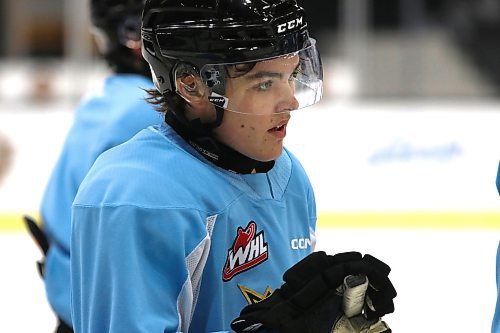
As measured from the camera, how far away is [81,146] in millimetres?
2303

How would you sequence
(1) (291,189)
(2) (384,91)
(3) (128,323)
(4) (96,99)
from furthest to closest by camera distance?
(2) (384,91), (4) (96,99), (1) (291,189), (3) (128,323)

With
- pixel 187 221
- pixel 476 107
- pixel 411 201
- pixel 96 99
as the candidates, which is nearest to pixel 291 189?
pixel 187 221

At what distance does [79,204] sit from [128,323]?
0.54 feet

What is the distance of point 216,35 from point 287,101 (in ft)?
0.42

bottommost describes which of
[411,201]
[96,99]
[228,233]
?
[411,201]

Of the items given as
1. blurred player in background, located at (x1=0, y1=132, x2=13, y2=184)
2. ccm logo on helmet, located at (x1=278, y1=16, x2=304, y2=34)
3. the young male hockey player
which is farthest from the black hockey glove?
blurred player in background, located at (x1=0, y1=132, x2=13, y2=184)

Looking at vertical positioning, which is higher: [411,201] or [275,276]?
[275,276]

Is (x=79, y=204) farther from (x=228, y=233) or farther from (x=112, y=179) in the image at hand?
(x=228, y=233)

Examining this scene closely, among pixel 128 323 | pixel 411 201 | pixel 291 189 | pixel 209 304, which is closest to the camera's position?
pixel 128 323

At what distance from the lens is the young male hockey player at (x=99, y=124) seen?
220cm

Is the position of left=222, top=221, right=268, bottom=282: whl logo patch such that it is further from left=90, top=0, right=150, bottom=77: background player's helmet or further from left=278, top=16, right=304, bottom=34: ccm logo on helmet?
left=90, top=0, right=150, bottom=77: background player's helmet

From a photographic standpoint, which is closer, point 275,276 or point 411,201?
point 275,276

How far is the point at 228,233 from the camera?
1.38 meters

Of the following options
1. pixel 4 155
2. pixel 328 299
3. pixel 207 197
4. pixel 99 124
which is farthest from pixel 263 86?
Answer: pixel 4 155
